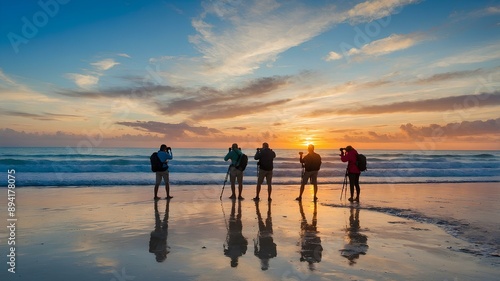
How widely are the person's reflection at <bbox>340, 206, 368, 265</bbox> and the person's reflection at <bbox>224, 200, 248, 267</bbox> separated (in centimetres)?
200

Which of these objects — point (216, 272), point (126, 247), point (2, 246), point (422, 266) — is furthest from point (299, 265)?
point (2, 246)

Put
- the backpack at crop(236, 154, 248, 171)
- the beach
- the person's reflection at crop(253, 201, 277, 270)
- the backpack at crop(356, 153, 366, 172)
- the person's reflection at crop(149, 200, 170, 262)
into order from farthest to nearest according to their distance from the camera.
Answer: the backpack at crop(236, 154, 248, 171) → the backpack at crop(356, 153, 366, 172) → the person's reflection at crop(149, 200, 170, 262) → the person's reflection at crop(253, 201, 277, 270) → the beach

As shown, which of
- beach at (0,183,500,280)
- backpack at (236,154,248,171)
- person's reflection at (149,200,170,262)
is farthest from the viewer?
backpack at (236,154,248,171)

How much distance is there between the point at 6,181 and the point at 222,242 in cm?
1851

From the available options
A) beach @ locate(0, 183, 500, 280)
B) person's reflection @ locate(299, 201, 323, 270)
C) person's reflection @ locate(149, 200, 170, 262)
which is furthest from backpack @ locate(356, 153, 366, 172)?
person's reflection @ locate(149, 200, 170, 262)

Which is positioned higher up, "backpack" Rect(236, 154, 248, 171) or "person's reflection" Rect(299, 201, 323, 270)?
"backpack" Rect(236, 154, 248, 171)

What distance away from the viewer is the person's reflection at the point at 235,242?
692 cm

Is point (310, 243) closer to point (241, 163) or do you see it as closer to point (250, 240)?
point (250, 240)

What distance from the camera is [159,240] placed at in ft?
26.5

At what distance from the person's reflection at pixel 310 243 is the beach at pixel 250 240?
20mm

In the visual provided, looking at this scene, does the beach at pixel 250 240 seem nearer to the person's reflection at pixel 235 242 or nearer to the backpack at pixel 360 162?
the person's reflection at pixel 235 242

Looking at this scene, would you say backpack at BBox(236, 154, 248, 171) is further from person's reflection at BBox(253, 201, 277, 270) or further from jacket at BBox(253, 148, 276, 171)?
person's reflection at BBox(253, 201, 277, 270)

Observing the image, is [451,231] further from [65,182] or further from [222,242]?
[65,182]

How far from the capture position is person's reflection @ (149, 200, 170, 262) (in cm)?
691
